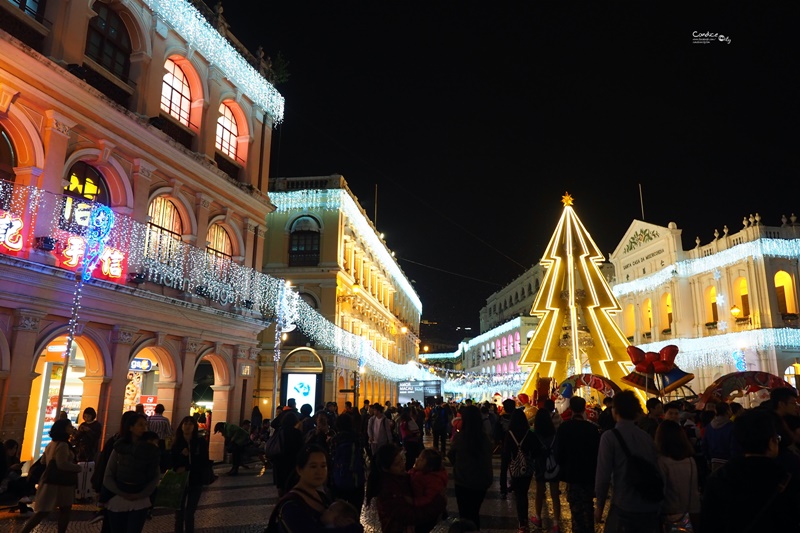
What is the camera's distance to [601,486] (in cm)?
516

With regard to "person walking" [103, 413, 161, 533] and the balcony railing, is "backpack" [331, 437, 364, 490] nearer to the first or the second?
"person walking" [103, 413, 161, 533]

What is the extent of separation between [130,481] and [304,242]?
27452mm

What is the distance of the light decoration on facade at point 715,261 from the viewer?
3409 cm

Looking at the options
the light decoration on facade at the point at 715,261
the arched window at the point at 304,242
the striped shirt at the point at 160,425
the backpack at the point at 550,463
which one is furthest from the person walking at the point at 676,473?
the light decoration on facade at the point at 715,261

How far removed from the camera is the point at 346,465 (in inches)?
292

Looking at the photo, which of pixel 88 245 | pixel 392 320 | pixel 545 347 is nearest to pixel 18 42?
pixel 88 245

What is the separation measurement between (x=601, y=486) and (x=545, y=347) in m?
20.8

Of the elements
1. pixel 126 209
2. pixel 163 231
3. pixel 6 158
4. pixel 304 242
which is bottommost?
pixel 163 231

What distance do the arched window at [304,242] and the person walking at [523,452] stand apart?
80.8ft

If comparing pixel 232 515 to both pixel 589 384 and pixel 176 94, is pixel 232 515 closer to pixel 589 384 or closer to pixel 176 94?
pixel 176 94

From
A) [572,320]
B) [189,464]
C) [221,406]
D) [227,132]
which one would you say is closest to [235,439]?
[221,406]

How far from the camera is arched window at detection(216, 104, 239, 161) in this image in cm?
2033

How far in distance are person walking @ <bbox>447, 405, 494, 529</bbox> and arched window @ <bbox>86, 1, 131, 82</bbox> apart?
13805 millimetres

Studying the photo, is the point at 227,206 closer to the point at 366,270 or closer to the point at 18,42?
the point at 18,42
